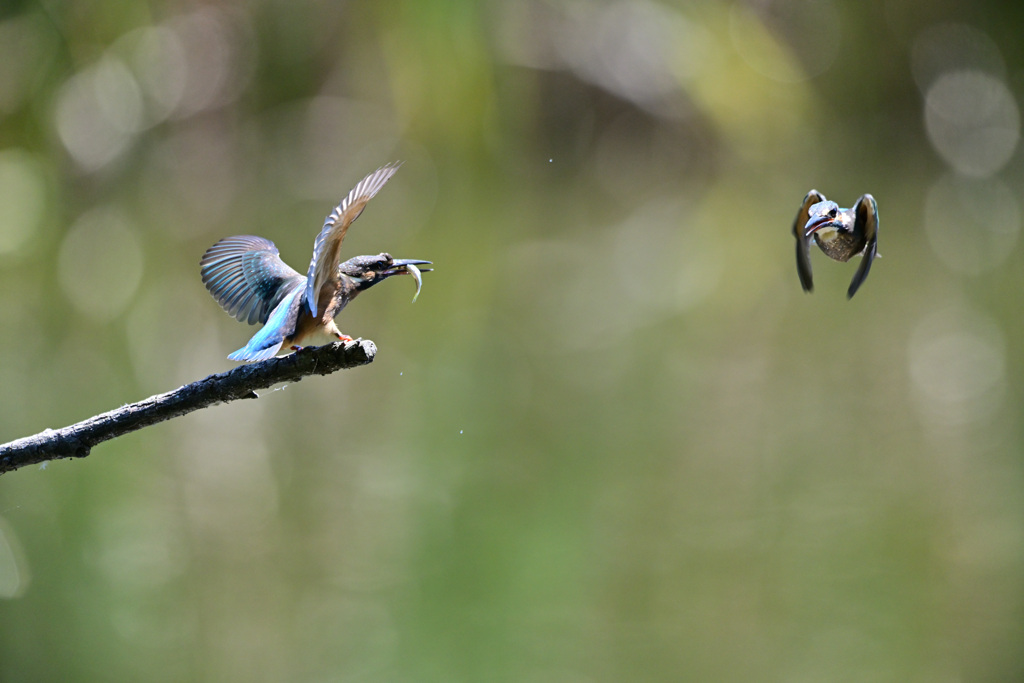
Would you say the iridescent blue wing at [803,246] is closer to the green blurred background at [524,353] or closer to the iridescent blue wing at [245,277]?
the iridescent blue wing at [245,277]

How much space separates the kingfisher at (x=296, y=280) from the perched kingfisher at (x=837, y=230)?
271 millimetres

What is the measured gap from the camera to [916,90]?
341cm

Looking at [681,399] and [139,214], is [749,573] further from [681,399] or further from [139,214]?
[139,214]

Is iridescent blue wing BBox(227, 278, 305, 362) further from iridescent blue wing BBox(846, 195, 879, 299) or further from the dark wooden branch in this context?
iridescent blue wing BBox(846, 195, 879, 299)

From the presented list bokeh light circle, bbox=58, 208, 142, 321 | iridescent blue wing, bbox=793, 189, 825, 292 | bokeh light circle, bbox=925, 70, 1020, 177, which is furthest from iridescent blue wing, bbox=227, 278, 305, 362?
bokeh light circle, bbox=925, 70, 1020, 177

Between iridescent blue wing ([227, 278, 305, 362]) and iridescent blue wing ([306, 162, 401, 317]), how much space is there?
50 mm

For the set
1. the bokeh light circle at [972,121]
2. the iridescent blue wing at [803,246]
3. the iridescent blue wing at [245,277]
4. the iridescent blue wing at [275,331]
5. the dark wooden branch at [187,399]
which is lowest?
the iridescent blue wing at [803,246]

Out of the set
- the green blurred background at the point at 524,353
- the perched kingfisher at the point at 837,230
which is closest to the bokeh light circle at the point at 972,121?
the green blurred background at the point at 524,353

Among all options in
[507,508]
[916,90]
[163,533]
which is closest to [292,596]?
[163,533]

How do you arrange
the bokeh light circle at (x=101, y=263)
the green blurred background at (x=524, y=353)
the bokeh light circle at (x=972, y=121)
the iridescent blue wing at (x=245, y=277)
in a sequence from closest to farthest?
the iridescent blue wing at (x=245, y=277), the green blurred background at (x=524, y=353), the bokeh light circle at (x=101, y=263), the bokeh light circle at (x=972, y=121)

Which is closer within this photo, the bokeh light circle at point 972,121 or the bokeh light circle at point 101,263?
the bokeh light circle at point 101,263

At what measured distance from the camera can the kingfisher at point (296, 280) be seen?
611 millimetres

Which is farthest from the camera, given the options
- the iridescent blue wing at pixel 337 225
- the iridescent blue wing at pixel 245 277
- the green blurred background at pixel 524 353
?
the green blurred background at pixel 524 353

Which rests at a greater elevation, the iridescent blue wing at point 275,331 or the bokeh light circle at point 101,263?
the bokeh light circle at point 101,263
